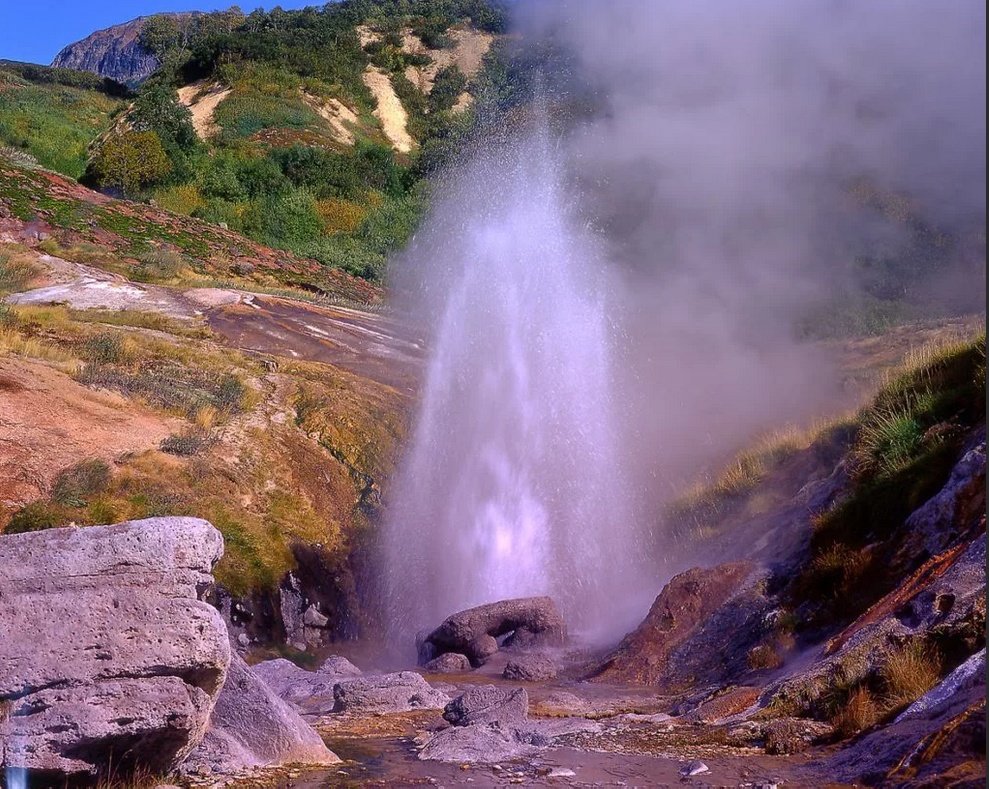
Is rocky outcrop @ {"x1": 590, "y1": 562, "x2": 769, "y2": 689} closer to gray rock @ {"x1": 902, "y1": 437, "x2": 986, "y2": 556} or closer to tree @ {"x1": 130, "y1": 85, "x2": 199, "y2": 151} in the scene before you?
gray rock @ {"x1": 902, "y1": 437, "x2": 986, "y2": 556}

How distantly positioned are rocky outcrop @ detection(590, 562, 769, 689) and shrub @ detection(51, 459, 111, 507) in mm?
5937

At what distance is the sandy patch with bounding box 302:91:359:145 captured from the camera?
50125 millimetres

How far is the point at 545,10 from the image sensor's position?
3803 centimetres

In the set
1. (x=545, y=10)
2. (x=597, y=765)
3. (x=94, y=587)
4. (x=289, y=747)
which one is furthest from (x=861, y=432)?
(x=545, y=10)

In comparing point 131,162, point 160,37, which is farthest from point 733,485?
point 160,37

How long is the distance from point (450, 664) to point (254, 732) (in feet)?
14.8

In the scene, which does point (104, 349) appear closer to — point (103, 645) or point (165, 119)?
point (103, 645)

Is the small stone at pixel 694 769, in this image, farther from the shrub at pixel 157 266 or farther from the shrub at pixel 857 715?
the shrub at pixel 157 266

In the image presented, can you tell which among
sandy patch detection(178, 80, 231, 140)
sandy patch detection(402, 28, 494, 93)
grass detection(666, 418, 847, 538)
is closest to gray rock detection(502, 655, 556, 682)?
grass detection(666, 418, 847, 538)

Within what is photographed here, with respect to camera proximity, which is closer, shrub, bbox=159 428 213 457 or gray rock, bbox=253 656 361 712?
gray rock, bbox=253 656 361 712

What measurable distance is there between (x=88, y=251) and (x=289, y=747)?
66.7 ft

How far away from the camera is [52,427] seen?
39.8 feet

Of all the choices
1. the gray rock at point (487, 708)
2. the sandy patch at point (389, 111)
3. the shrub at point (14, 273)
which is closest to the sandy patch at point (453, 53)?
the sandy patch at point (389, 111)

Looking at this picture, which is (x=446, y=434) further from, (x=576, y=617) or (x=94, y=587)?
(x=94, y=587)
